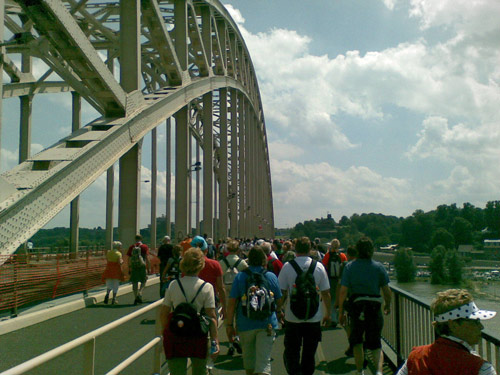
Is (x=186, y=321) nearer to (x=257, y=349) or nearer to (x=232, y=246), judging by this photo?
(x=257, y=349)

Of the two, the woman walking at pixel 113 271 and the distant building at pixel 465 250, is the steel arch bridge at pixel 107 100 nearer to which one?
the woman walking at pixel 113 271

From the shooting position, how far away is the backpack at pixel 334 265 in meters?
8.72

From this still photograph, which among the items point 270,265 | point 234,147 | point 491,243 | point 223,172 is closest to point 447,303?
point 270,265

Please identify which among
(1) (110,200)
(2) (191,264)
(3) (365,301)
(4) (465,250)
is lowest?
(4) (465,250)

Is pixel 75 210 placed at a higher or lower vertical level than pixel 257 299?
higher

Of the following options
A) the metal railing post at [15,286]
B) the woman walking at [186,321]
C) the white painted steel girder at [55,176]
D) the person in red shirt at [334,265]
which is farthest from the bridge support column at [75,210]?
the woman walking at [186,321]

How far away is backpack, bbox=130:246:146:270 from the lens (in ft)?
38.5

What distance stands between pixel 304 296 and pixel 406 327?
78.9 inches

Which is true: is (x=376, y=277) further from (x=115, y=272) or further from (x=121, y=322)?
(x=115, y=272)

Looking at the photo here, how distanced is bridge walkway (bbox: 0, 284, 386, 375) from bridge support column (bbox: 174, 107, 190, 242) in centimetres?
1063

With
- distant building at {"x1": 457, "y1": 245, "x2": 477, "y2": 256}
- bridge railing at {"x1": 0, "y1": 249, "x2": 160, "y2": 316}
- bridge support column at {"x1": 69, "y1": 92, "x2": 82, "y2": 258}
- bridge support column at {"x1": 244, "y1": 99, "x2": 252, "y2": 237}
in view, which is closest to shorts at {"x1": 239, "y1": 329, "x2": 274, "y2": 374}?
bridge railing at {"x1": 0, "y1": 249, "x2": 160, "y2": 316}

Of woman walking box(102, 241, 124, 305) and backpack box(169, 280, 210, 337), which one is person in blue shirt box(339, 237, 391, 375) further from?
woman walking box(102, 241, 124, 305)

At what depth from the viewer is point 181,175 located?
910 inches

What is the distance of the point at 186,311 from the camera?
4.09 m
